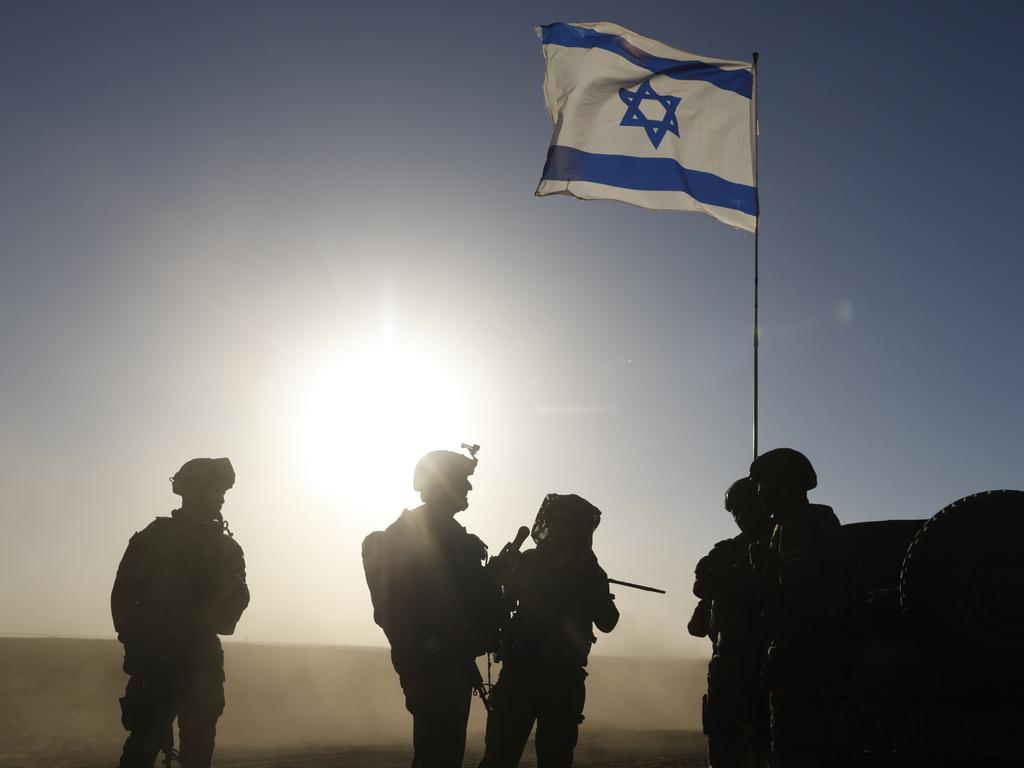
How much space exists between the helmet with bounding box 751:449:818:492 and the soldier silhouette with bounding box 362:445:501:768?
165 centimetres

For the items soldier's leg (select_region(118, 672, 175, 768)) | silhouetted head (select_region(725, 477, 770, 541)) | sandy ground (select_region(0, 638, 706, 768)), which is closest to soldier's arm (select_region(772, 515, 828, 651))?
silhouetted head (select_region(725, 477, 770, 541))

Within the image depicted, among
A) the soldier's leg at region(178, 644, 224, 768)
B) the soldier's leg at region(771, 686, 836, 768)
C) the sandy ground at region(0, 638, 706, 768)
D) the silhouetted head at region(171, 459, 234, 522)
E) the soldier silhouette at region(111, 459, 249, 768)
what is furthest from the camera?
the sandy ground at region(0, 638, 706, 768)

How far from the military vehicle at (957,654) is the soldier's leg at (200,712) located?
11.4 feet

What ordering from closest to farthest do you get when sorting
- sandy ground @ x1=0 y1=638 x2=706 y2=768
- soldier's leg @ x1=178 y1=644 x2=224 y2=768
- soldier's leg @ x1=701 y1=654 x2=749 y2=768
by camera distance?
soldier's leg @ x1=178 y1=644 x2=224 y2=768 < soldier's leg @ x1=701 y1=654 x2=749 y2=768 < sandy ground @ x1=0 y1=638 x2=706 y2=768

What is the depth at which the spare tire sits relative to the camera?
12.4ft

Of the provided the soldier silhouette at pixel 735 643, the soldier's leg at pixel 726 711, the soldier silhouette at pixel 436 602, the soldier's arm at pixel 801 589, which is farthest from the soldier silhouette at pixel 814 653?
the soldier silhouette at pixel 436 602

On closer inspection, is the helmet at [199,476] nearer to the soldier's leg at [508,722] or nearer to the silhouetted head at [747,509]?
the soldier's leg at [508,722]

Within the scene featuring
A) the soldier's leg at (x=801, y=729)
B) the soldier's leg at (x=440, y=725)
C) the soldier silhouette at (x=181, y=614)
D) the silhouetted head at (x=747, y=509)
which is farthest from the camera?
the silhouetted head at (x=747, y=509)

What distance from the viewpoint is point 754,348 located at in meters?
7.26

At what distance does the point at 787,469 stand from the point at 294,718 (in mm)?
27851

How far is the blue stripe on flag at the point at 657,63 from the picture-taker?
966cm

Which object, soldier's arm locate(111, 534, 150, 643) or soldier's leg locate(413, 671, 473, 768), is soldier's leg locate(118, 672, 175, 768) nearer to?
soldier's arm locate(111, 534, 150, 643)

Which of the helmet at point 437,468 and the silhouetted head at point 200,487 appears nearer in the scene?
the helmet at point 437,468

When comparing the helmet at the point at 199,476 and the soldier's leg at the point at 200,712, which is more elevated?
the helmet at the point at 199,476
